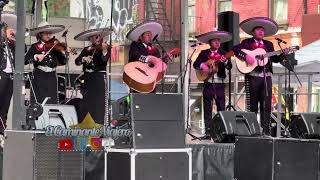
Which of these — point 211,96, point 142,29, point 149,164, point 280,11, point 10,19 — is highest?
point 280,11

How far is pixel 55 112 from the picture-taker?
7535 mm

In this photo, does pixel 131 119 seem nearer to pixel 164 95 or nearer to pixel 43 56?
pixel 164 95

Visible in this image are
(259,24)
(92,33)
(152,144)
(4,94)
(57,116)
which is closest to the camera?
(152,144)

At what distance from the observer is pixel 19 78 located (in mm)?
6891

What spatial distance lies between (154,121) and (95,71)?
2874mm

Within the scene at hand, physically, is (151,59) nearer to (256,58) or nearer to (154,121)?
(256,58)

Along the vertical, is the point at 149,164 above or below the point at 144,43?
below

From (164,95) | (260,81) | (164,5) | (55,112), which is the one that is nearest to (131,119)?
(164,95)

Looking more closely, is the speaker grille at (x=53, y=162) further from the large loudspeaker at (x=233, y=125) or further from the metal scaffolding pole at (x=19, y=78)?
the large loudspeaker at (x=233, y=125)

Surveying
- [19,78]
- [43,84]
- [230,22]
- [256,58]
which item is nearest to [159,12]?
[230,22]

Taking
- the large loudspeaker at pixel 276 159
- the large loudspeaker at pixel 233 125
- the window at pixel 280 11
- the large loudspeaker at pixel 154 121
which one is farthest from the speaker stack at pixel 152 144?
the window at pixel 280 11

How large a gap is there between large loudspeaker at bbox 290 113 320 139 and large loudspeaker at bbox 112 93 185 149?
186 centimetres

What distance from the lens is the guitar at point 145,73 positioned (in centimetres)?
865

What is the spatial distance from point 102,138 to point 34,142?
0.75 metres
